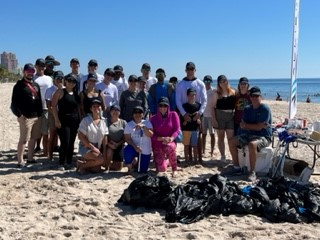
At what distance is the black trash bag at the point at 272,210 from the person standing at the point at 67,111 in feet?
12.4

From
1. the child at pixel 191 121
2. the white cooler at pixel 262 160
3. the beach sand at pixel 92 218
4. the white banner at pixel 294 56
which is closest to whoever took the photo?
the beach sand at pixel 92 218

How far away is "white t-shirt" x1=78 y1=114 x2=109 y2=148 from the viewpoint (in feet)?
22.8

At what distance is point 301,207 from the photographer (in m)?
4.90

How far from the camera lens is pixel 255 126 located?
22.5 feet

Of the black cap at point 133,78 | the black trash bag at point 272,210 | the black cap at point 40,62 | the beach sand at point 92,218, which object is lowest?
the beach sand at point 92,218

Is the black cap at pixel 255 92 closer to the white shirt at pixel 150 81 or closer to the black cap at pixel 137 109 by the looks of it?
the black cap at pixel 137 109

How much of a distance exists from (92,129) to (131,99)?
104 cm

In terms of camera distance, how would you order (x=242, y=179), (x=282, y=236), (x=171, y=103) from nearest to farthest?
(x=282, y=236) → (x=242, y=179) → (x=171, y=103)

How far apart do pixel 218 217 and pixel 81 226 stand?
5.12 feet

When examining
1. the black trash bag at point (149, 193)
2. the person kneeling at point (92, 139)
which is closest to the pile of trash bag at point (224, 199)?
the black trash bag at point (149, 193)

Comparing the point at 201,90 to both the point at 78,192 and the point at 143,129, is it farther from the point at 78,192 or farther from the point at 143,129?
the point at 78,192

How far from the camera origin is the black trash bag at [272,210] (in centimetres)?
473

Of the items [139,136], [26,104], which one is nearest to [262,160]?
[139,136]

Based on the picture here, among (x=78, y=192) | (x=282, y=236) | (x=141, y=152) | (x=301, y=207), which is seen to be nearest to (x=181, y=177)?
(x=141, y=152)
